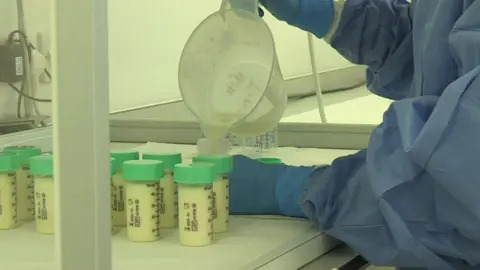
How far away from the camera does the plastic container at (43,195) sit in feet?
3.11

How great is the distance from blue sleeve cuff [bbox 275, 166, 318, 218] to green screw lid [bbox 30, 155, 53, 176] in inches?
12.0

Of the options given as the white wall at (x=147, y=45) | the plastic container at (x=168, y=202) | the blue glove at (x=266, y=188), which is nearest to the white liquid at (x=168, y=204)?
the plastic container at (x=168, y=202)

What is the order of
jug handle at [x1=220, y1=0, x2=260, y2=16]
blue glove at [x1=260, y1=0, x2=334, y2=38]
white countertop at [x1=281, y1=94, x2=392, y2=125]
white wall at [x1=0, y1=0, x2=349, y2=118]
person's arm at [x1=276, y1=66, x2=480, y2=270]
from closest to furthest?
person's arm at [x1=276, y1=66, x2=480, y2=270] → jug handle at [x1=220, y1=0, x2=260, y2=16] → blue glove at [x1=260, y1=0, x2=334, y2=38] → white countertop at [x1=281, y1=94, x2=392, y2=125] → white wall at [x1=0, y1=0, x2=349, y2=118]

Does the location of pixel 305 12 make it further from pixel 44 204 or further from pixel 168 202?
pixel 44 204

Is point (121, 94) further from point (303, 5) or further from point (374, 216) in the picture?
point (374, 216)

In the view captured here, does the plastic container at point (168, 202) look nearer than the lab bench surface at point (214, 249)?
No

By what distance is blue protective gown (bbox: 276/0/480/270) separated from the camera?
31.7 inches

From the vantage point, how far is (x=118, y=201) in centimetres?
99

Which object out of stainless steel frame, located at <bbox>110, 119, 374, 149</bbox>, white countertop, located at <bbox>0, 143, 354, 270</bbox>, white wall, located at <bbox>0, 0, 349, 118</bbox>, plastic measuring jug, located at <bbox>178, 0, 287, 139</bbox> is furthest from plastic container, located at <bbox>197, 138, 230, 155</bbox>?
white wall, located at <bbox>0, 0, 349, 118</bbox>

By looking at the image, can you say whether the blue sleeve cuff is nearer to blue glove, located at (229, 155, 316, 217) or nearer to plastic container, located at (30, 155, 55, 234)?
blue glove, located at (229, 155, 316, 217)

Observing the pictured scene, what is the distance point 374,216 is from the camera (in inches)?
34.9

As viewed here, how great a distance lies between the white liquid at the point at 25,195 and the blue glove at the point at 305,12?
47 cm

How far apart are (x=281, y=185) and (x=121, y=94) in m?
0.83

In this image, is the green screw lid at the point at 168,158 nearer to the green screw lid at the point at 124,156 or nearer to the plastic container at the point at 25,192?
the green screw lid at the point at 124,156
